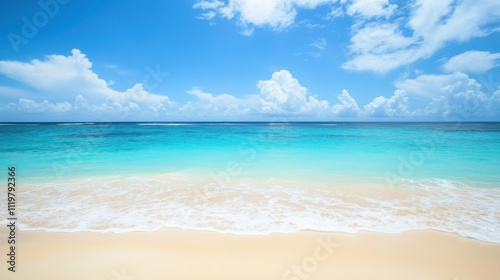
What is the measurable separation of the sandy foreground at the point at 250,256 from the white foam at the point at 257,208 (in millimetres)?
408

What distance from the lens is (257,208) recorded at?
261 inches

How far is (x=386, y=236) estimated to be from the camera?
5023mm

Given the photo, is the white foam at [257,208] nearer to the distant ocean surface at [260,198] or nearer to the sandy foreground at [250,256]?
the distant ocean surface at [260,198]

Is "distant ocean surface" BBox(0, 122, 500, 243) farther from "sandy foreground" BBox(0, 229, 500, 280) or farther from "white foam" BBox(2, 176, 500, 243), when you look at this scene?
"sandy foreground" BBox(0, 229, 500, 280)

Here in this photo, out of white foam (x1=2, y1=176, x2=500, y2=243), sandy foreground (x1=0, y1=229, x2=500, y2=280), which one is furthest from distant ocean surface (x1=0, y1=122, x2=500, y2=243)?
sandy foreground (x1=0, y1=229, x2=500, y2=280)

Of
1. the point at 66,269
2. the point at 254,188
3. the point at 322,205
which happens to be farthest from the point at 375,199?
the point at 66,269

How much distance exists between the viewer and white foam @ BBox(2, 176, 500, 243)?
5.47m

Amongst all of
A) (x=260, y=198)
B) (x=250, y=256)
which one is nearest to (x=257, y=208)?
(x=260, y=198)

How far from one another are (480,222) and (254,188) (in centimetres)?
662

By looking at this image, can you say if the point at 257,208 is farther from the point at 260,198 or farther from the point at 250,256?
the point at 250,256

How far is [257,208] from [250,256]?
239 centimetres

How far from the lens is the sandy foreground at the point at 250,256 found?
12.6ft

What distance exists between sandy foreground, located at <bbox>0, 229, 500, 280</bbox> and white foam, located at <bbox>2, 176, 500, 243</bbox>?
408 millimetres

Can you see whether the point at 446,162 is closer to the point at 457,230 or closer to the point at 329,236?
the point at 457,230
